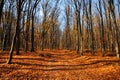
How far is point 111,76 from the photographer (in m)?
10.2

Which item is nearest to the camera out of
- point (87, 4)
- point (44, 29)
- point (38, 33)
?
point (87, 4)

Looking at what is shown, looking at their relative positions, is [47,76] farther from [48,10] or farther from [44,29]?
[48,10]

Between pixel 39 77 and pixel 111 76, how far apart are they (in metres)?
4.68

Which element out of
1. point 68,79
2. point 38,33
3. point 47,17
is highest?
point 47,17

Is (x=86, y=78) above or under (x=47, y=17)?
under

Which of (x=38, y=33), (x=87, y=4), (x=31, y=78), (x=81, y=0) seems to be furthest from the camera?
(x=38, y=33)

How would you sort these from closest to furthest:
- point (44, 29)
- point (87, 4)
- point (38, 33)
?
point (87, 4)
point (44, 29)
point (38, 33)

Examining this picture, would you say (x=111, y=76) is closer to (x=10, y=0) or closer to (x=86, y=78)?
(x=86, y=78)

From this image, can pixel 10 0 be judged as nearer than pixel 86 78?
No

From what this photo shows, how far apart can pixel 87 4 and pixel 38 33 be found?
22.9 meters

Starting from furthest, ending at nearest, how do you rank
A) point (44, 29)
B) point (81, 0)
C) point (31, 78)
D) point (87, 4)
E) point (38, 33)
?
point (38, 33) → point (44, 29) → point (87, 4) → point (81, 0) → point (31, 78)

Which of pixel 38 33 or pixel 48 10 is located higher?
pixel 48 10

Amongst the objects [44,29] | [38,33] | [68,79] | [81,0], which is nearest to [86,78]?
[68,79]

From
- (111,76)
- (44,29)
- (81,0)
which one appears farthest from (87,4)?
(111,76)
